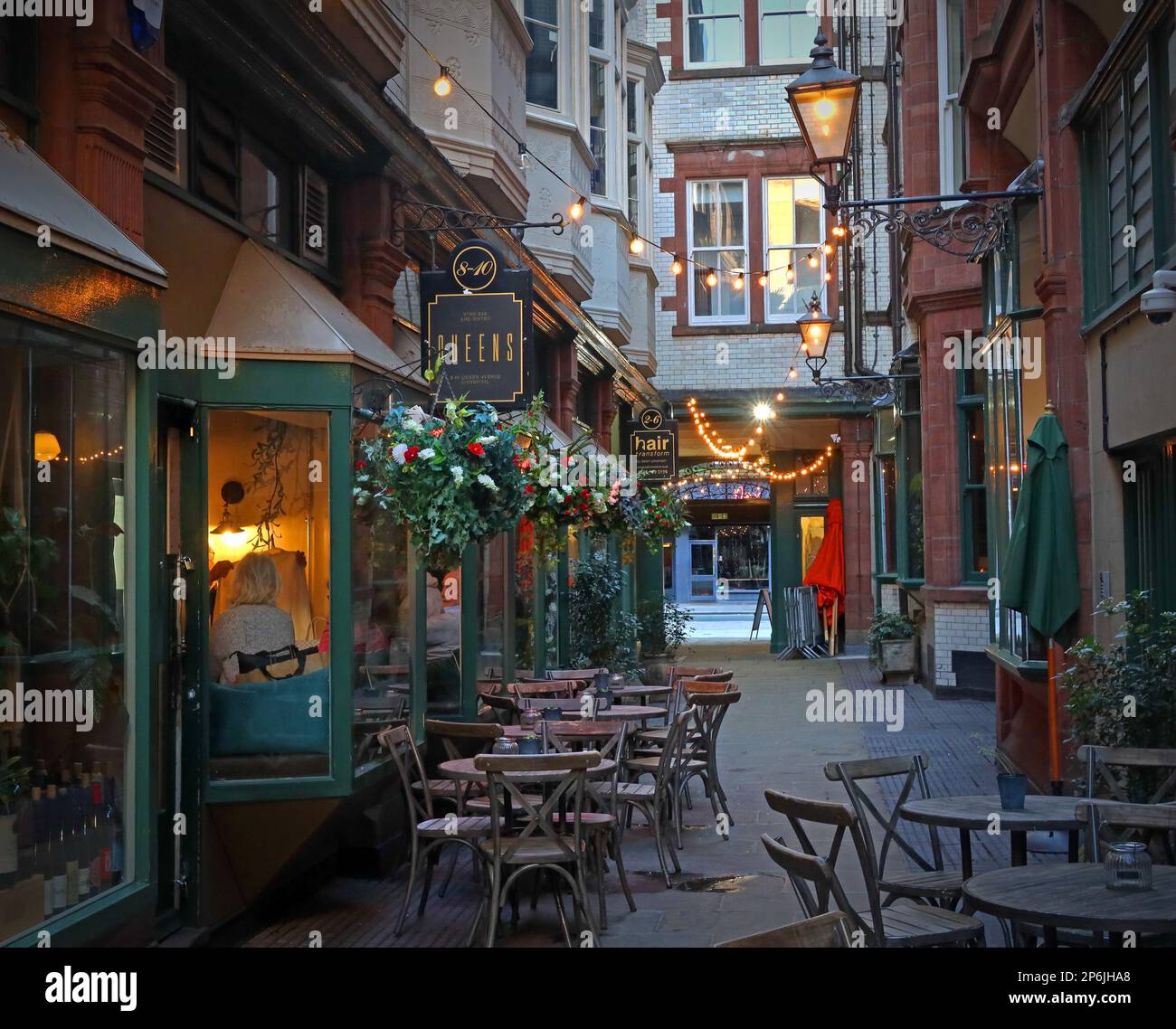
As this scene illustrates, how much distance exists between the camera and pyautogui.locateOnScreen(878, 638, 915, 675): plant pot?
1994cm

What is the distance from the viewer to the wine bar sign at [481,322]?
9.97 m

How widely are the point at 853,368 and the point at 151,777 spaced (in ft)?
63.6

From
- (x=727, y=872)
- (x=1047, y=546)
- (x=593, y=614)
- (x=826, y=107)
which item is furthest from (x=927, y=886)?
(x=593, y=614)

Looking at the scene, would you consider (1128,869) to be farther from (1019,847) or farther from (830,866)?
(1019,847)

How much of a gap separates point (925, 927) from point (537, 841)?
2.47 m

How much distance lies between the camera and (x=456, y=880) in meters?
8.75

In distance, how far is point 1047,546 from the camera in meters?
9.01

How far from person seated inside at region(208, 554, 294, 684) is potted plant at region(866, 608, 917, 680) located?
1383 centimetres

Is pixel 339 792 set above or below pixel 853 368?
below

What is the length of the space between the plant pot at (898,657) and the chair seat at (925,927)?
1443 centimetres

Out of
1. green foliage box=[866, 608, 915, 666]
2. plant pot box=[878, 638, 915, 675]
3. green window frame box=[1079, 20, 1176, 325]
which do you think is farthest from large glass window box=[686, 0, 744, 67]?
green window frame box=[1079, 20, 1176, 325]
